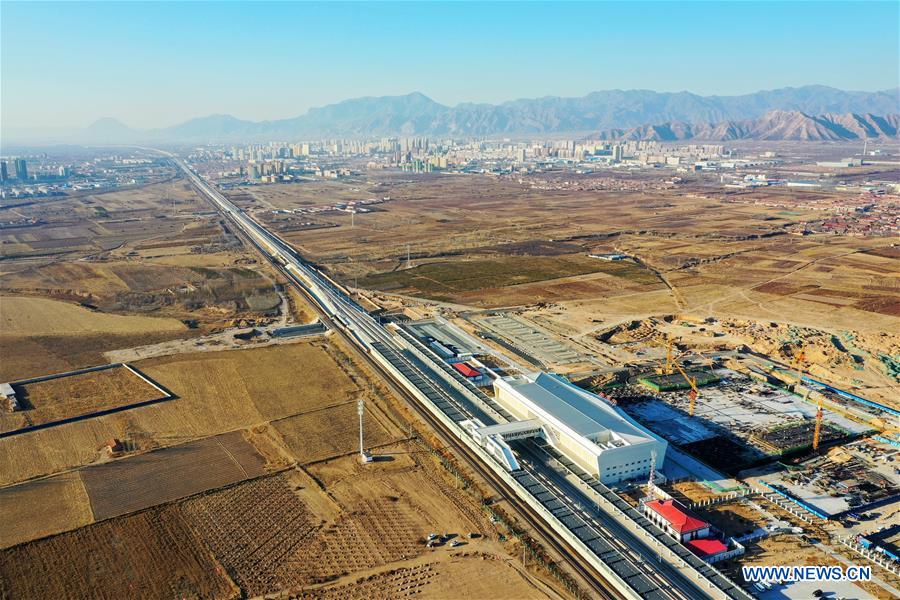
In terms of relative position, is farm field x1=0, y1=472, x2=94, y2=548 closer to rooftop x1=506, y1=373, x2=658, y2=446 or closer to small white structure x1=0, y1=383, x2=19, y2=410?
small white structure x1=0, y1=383, x2=19, y2=410

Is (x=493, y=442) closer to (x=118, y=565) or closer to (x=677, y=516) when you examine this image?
(x=677, y=516)

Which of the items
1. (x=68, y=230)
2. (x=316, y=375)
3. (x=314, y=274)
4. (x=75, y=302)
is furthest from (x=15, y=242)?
(x=316, y=375)

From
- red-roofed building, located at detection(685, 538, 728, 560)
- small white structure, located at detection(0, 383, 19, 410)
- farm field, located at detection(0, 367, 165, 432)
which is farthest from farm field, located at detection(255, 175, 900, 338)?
small white structure, located at detection(0, 383, 19, 410)

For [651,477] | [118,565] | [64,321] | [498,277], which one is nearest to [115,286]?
[64,321]

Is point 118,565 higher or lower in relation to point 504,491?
lower

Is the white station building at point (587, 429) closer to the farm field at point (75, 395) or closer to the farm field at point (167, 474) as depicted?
the farm field at point (167, 474)

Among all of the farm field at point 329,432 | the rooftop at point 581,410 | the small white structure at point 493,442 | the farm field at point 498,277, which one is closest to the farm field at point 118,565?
the farm field at point 329,432
